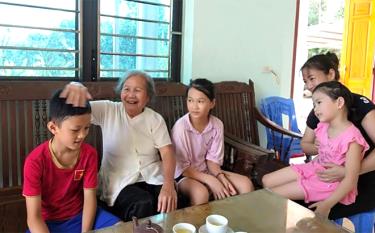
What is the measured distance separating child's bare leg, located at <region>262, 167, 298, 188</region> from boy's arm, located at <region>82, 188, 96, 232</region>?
3.20ft

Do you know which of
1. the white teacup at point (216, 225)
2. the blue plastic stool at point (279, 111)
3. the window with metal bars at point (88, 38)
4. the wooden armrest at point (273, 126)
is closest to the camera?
the white teacup at point (216, 225)

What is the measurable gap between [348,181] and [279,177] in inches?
14.7

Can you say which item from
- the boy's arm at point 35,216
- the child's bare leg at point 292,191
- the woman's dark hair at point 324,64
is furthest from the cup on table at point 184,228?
the woman's dark hair at point 324,64

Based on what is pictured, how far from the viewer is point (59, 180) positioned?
4.87ft

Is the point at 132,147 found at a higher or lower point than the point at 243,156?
higher

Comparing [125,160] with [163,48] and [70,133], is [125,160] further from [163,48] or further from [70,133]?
[163,48]

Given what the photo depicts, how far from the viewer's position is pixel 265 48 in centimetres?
300

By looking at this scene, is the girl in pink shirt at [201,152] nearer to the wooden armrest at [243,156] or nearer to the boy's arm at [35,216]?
the wooden armrest at [243,156]

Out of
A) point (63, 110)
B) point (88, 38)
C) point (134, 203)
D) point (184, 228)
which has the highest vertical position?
point (88, 38)

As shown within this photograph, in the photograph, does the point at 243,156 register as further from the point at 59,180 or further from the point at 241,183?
the point at 59,180

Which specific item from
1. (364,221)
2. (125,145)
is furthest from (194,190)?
(364,221)

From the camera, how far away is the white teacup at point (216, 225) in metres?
1.17

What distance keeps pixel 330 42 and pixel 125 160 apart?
465 centimetres

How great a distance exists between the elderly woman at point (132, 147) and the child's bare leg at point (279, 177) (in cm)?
56
